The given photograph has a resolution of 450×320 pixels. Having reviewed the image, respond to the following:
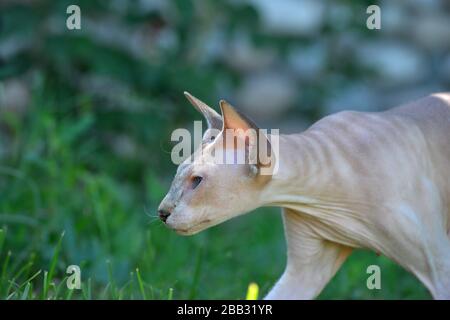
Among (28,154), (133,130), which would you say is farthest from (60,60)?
(28,154)

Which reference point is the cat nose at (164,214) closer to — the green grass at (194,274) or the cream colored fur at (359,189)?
the cream colored fur at (359,189)

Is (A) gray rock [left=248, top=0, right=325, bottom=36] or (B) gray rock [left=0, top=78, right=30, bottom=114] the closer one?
(B) gray rock [left=0, top=78, right=30, bottom=114]

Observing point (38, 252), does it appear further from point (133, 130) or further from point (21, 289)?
point (133, 130)

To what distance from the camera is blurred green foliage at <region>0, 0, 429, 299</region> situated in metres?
3.56

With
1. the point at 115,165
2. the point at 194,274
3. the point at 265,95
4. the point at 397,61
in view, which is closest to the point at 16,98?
the point at 115,165

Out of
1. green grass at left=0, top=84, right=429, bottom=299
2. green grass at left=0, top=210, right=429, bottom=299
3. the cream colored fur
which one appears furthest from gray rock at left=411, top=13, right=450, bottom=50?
the cream colored fur

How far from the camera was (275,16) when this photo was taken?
6.86 metres

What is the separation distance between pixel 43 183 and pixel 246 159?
205 centimetres

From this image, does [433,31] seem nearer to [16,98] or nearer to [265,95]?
[265,95]

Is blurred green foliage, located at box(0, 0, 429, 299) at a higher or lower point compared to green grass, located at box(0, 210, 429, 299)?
higher

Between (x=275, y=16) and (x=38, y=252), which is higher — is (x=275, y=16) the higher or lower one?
the higher one
